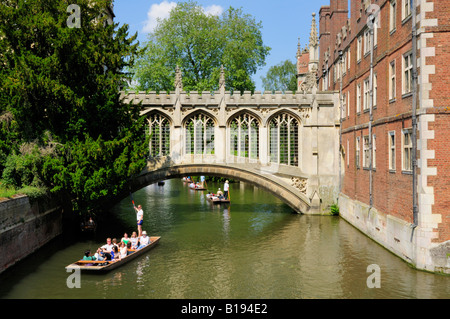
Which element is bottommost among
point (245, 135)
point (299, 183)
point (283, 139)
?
point (299, 183)

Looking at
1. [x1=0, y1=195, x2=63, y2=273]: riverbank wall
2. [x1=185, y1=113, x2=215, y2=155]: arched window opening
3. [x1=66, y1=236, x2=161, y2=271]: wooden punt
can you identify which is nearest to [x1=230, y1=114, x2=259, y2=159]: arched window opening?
[x1=185, y1=113, x2=215, y2=155]: arched window opening

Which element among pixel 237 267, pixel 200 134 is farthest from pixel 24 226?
pixel 200 134

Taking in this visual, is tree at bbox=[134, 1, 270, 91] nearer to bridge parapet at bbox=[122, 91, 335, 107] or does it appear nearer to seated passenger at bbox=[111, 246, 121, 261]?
bridge parapet at bbox=[122, 91, 335, 107]

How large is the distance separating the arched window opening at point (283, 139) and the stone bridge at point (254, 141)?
0.21 ft

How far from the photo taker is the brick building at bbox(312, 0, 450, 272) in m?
13.9

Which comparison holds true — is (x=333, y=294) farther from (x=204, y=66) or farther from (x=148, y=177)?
(x=204, y=66)

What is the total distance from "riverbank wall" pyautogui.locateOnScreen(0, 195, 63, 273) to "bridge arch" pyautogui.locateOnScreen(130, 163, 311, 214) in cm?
665

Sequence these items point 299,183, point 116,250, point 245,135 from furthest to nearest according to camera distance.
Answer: point 245,135 < point 299,183 < point 116,250

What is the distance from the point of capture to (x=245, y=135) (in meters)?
26.6

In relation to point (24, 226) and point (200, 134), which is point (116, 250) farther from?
point (200, 134)

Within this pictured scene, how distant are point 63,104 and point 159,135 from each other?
8062 millimetres

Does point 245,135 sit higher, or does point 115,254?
point 245,135
